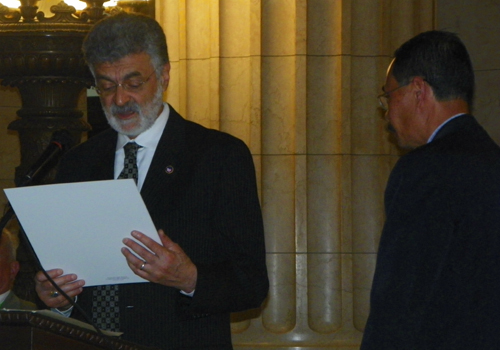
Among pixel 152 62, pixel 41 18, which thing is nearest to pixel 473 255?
pixel 152 62

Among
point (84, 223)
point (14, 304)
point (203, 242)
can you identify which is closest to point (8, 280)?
point (14, 304)

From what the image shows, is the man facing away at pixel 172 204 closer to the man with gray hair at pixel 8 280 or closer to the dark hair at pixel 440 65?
the dark hair at pixel 440 65

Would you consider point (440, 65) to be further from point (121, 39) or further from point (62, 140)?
point (62, 140)

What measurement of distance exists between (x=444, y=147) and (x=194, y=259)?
0.87 metres

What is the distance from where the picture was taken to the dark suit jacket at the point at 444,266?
2.29m

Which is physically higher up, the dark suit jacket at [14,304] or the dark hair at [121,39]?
the dark hair at [121,39]

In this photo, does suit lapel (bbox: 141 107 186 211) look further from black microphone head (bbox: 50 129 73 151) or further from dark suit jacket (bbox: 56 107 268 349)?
black microphone head (bbox: 50 129 73 151)

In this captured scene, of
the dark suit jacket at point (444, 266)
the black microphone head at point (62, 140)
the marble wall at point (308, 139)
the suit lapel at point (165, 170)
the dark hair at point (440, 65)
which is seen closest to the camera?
the dark suit jacket at point (444, 266)

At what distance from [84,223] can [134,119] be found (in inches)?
21.4

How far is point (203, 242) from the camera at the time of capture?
2.72 m

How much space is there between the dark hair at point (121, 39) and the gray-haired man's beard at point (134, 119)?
0.16 m

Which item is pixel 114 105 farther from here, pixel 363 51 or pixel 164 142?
pixel 363 51

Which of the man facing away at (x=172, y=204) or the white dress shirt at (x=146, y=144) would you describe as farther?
the white dress shirt at (x=146, y=144)

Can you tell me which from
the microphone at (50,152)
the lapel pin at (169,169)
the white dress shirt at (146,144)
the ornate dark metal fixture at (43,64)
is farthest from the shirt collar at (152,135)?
the ornate dark metal fixture at (43,64)
